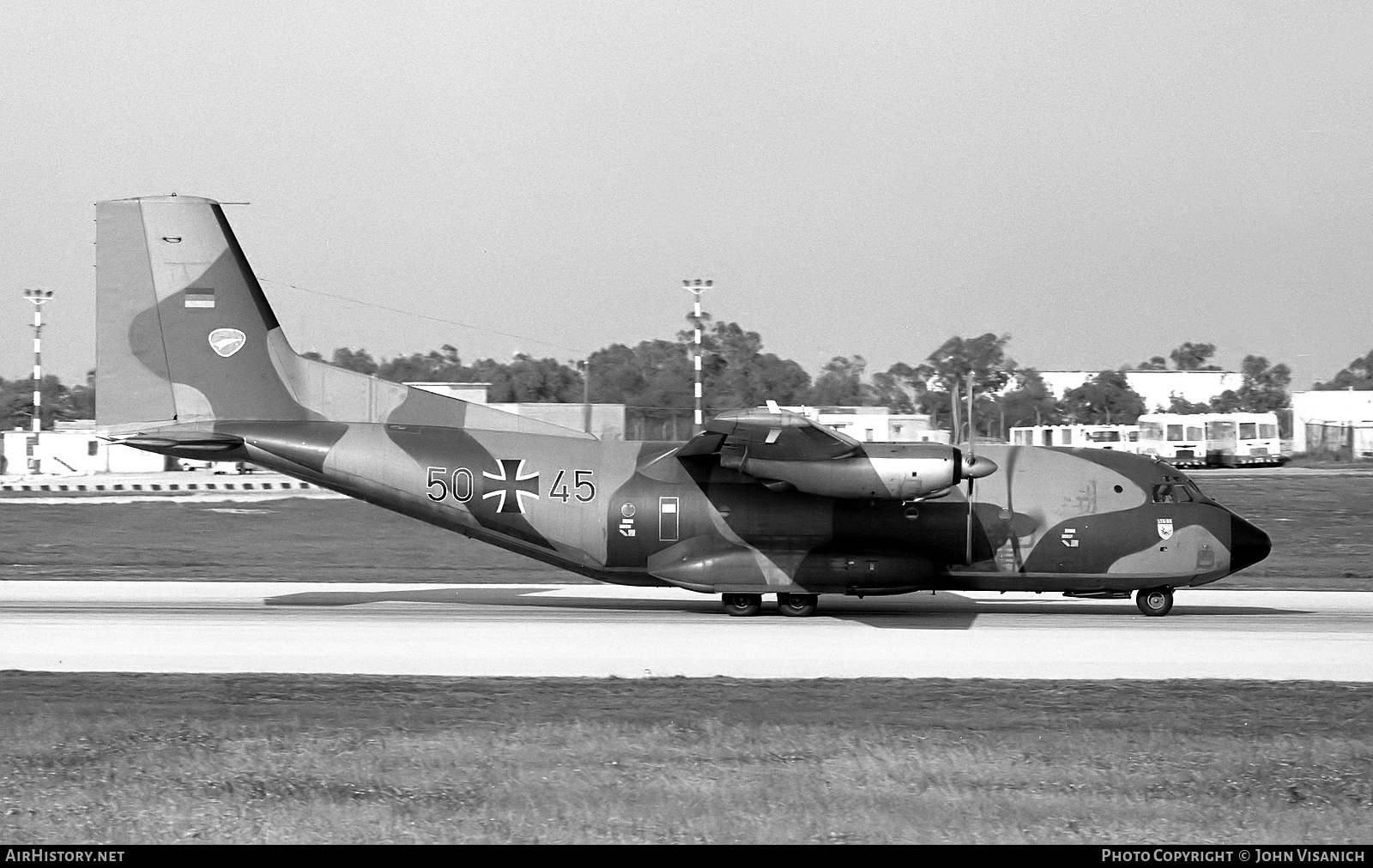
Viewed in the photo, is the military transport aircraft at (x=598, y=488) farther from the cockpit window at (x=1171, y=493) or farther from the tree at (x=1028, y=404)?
the tree at (x=1028, y=404)

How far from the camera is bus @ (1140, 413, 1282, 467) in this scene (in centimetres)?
6325

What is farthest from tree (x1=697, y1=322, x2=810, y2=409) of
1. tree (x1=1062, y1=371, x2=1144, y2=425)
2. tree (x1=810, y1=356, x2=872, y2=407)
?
tree (x1=1062, y1=371, x2=1144, y2=425)

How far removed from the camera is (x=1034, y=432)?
71.8 meters

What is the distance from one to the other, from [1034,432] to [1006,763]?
6422cm

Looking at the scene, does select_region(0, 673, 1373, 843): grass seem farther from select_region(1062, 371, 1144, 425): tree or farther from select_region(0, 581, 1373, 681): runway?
select_region(1062, 371, 1144, 425): tree

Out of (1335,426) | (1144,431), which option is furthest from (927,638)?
(1335,426)

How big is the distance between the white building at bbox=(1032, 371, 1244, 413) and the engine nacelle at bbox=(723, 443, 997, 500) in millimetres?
102883

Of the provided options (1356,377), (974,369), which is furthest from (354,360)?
(1356,377)

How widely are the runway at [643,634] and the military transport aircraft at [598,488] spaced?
824 millimetres

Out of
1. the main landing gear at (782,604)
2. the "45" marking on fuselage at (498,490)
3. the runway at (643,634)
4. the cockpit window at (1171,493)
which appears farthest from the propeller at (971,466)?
the "45" marking on fuselage at (498,490)

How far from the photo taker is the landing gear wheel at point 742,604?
19.2 m

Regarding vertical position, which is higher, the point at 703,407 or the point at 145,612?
the point at 703,407

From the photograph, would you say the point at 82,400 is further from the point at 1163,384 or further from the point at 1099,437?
the point at 1163,384
